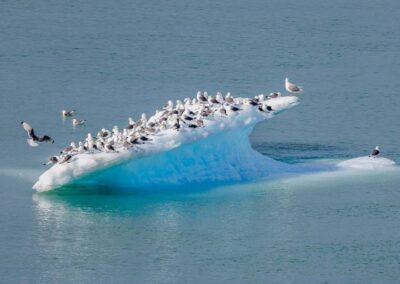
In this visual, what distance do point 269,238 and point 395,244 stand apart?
416 cm

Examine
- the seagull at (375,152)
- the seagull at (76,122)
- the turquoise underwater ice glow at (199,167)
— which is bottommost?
the turquoise underwater ice glow at (199,167)

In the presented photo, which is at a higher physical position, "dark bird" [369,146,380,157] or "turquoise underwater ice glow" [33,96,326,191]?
"dark bird" [369,146,380,157]

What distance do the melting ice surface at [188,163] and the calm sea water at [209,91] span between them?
0.90 meters

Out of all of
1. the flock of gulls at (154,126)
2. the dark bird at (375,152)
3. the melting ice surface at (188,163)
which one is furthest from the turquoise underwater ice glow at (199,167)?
the dark bird at (375,152)

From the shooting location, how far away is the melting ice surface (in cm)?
5159

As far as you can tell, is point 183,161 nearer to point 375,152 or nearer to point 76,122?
point 375,152

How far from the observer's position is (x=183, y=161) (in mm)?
55031

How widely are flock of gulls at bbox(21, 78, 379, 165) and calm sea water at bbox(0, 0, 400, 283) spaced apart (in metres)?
1.85

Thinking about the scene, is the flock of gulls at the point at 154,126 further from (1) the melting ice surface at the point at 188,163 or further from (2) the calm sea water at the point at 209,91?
(2) the calm sea water at the point at 209,91

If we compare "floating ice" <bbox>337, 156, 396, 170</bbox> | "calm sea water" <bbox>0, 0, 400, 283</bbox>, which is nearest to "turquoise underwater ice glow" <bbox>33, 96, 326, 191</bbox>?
"calm sea water" <bbox>0, 0, 400, 283</bbox>

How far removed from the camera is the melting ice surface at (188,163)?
169ft

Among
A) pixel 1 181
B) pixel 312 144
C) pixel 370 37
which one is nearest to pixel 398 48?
pixel 370 37

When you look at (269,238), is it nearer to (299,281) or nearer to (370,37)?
(299,281)

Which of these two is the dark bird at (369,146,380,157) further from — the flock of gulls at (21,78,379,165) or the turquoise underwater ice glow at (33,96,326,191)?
the turquoise underwater ice glow at (33,96,326,191)
